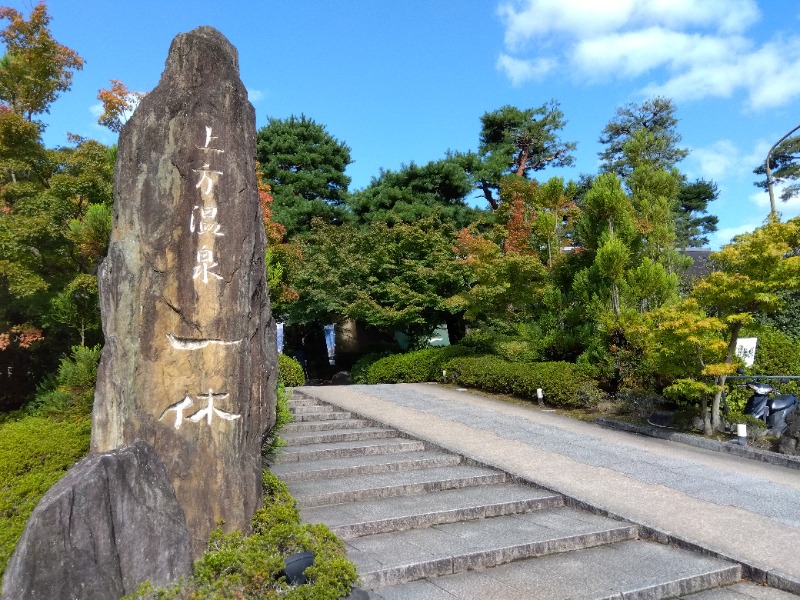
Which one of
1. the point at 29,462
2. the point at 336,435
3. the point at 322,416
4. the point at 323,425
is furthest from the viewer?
the point at 322,416

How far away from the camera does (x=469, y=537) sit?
5.46 m

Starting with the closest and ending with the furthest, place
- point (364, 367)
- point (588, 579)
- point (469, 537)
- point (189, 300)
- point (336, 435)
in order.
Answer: point (189, 300)
point (588, 579)
point (469, 537)
point (336, 435)
point (364, 367)

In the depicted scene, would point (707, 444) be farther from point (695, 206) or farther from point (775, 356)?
point (695, 206)

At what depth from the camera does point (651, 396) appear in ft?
35.9

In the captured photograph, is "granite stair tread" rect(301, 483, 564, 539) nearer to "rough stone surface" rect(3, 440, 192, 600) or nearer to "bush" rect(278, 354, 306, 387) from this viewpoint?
"rough stone surface" rect(3, 440, 192, 600)

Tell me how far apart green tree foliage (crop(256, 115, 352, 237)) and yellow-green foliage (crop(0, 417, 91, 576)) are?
15.9m

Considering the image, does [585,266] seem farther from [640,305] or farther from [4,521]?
[4,521]

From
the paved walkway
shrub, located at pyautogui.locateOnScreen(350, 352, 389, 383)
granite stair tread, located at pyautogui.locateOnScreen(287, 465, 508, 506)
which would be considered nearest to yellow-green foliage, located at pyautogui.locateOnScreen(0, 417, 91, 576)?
granite stair tread, located at pyautogui.locateOnScreen(287, 465, 508, 506)

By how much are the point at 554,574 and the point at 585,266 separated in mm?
9466

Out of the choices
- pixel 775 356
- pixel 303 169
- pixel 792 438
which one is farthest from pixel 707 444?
pixel 303 169

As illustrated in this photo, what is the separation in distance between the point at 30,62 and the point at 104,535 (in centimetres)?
839

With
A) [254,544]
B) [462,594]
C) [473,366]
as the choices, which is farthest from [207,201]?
[473,366]

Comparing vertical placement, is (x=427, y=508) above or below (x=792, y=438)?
below

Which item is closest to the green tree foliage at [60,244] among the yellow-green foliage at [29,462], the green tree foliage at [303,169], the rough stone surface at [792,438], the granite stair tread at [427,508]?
the yellow-green foliage at [29,462]
